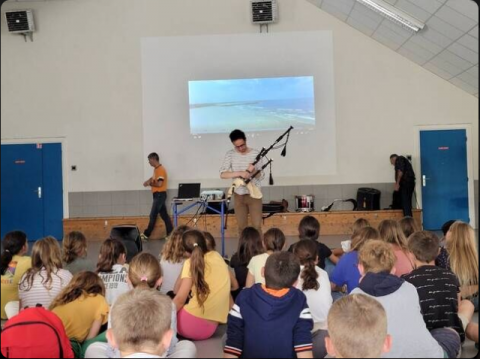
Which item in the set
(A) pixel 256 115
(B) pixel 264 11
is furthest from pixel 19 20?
(A) pixel 256 115

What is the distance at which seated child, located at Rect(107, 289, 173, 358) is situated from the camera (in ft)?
5.64

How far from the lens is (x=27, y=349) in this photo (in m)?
2.06

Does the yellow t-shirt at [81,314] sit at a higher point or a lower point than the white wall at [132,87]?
lower

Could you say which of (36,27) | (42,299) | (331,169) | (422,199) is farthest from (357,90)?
(42,299)

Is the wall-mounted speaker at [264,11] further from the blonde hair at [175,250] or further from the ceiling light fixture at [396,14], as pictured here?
the blonde hair at [175,250]

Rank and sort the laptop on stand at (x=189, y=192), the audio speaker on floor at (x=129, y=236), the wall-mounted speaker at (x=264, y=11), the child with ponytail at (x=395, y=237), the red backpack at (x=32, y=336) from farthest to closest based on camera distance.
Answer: the wall-mounted speaker at (x=264, y=11) → the laptop on stand at (x=189, y=192) → the audio speaker on floor at (x=129, y=236) → the child with ponytail at (x=395, y=237) → the red backpack at (x=32, y=336)

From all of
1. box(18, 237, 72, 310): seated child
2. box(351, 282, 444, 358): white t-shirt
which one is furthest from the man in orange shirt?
box(351, 282, 444, 358): white t-shirt

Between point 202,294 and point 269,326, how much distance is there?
1070 millimetres

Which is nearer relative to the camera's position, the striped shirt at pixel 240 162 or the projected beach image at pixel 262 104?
the striped shirt at pixel 240 162

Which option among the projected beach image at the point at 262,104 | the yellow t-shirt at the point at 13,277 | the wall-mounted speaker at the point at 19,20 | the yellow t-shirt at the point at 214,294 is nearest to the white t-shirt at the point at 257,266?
the yellow t-shirt at the point at 214,294

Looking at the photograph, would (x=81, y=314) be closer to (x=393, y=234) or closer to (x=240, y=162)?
(x=393, y=234)

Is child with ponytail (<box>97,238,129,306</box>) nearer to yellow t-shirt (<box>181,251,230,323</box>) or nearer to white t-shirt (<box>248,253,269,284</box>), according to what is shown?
yellow t-shirt (<box>181,251,230,323</box>)

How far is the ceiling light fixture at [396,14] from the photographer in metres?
7.48

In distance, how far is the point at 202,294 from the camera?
3.23 m
